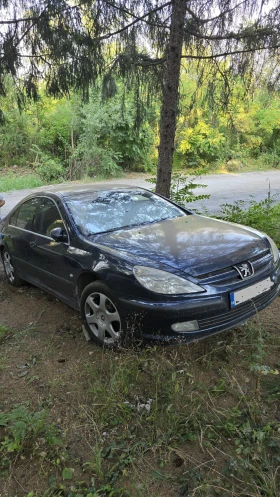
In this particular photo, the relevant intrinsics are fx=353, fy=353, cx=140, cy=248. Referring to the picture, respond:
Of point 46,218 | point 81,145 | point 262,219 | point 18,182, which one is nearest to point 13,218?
point 46,218

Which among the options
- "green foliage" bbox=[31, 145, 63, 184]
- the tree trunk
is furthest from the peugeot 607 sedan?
"green foliage" bbox=[31, 145, 63, 184]

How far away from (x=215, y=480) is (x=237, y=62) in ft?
17.7

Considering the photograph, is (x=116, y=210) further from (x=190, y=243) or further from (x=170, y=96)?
(x=170, y=96)

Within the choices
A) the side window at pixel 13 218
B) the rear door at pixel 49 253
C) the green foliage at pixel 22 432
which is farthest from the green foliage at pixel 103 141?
the green foliage at pixel 22 432

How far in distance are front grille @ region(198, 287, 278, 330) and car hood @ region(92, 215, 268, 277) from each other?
1.12 ft

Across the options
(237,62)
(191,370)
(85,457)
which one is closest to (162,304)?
(191,370)

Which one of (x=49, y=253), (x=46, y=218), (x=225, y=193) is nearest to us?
(x=49, y=253)

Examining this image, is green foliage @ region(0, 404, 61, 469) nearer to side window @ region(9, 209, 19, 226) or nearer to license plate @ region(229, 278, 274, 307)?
license plate @ region(229, 278, 274, 307)

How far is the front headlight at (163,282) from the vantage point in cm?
260

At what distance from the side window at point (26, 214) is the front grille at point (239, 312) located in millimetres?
2500

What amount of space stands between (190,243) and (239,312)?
2.38 feet

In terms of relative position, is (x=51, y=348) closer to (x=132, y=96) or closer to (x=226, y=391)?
(x=226, y=391)

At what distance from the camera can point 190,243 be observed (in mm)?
3105

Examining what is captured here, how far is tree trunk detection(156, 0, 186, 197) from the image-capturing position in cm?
516
